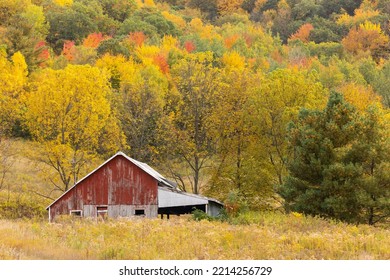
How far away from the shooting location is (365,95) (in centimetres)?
6241

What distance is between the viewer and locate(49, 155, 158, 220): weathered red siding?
38.0 m

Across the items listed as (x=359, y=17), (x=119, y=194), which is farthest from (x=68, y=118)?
(x=359, y=17)

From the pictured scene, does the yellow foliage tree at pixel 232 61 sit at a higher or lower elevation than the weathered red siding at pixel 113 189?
higher

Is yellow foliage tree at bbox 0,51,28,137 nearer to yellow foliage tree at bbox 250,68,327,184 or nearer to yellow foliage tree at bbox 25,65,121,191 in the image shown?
yellow foliage tree at bbox 25,65,121,191

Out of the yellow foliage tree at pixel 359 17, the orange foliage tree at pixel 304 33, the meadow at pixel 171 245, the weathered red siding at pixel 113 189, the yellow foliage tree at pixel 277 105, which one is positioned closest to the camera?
the meadow at pixel 171 245

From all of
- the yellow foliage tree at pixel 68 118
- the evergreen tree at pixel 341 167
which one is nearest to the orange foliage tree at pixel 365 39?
the yellow foliage tree at pixel 68 118

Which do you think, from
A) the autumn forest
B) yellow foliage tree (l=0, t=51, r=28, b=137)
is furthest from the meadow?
yellow foliage tree (l=0, t=51, r=28, b=137)

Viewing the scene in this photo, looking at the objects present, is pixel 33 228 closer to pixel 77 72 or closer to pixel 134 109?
pixel 77 72

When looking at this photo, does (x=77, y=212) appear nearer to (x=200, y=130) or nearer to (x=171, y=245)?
(x=200, y=130)

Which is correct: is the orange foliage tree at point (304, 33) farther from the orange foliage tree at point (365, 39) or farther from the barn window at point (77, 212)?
the barn window at point (77, 212)

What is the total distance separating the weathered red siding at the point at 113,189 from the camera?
3800 cm

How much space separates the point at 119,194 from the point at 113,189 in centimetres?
51

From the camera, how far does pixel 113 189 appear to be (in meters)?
38.2

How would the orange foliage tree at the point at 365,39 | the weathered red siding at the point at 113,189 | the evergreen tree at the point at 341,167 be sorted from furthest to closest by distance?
the orange foliage tree at the point at 365,39 → the weathered red siding at the point at 113,189 → the evergreen tree at the point at 341,167
